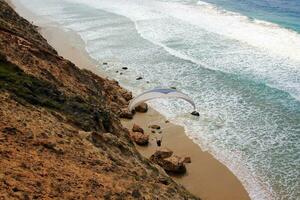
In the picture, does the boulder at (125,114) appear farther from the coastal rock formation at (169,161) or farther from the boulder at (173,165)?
the boulder at (173,165)

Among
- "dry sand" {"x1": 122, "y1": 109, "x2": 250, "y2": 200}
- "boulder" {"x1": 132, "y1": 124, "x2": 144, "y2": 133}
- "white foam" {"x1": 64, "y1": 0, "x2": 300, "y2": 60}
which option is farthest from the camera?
"white foam" {"x1": 64, "y1": 0, "x2": 300, "y2": 60}

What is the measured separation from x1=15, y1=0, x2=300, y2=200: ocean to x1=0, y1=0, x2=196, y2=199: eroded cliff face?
22.1 feet

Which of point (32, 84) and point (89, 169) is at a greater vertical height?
point (32, 84)

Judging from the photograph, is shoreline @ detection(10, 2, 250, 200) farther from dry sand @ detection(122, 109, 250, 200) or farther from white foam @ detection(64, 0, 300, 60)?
white foam @ detection(64, 0, 300, 60)

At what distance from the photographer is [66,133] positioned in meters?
14.3

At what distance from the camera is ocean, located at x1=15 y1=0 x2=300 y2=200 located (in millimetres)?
22531

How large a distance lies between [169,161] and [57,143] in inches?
306

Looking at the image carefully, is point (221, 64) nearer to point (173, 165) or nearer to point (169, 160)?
point (169, 160)

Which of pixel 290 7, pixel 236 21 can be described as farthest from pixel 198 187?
pixel 290 7

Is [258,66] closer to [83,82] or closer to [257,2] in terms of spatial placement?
[83,82]

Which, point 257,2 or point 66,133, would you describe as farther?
point 257,2

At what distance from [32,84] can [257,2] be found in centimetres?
5213

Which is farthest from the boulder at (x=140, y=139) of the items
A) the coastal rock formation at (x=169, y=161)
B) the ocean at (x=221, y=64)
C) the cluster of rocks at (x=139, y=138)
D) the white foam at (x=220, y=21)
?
the white foam at (x=220, y=21)

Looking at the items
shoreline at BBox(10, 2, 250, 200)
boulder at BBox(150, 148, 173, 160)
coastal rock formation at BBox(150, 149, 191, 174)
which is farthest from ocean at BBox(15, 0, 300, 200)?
boulder at BBox(150, 148, 173, 160)
